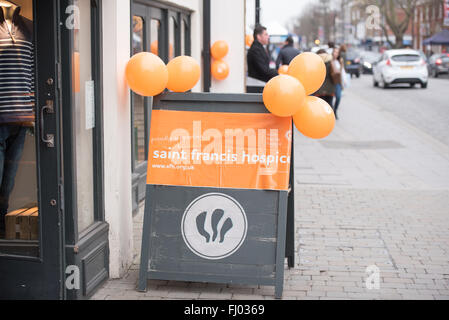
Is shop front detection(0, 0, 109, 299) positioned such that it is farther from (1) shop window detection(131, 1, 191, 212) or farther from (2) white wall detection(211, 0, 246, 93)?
(2) white wall detection(211, 0, 246, 93)

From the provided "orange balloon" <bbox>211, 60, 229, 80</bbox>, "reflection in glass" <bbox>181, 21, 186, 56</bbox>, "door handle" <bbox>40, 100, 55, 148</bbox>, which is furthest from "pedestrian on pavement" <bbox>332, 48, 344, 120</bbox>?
"door handle" <bbox>40, 100, 55, 148</bbox>

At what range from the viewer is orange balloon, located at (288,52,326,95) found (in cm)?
497

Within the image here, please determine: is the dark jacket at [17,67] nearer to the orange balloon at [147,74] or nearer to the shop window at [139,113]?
the orange balloon at [147,74]

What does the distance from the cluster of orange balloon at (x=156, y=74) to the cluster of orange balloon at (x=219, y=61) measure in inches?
229

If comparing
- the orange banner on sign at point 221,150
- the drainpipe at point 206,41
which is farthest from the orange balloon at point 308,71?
the drainpipe at point 206,41

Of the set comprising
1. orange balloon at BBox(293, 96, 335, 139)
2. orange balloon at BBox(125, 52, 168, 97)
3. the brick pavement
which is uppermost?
orange balloon at BBox(125, 52, 168, 97)

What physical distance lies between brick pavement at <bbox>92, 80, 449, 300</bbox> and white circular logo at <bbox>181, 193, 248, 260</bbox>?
354 millimetres

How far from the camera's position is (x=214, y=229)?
199 inches

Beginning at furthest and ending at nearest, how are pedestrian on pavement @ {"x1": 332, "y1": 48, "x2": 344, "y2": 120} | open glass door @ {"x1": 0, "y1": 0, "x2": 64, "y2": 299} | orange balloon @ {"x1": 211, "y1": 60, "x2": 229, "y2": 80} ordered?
pedestrian on pavement @ {"x1": 332, "y1": 48, "x2": 344, "y2": 120} < orange balloon @ {"x1": 211, "y1": 60, "x2": 229, "y2": 80} < open glass door @ {"x1": 0, "y1": 0, "x2": 64, "y2": 299}

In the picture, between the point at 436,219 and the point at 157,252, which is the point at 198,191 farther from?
the point at 436,219

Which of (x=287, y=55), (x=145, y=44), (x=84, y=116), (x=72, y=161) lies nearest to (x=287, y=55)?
(x=287, y=55)

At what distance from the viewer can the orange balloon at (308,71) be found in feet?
16.3

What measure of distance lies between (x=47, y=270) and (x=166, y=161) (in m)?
1.14
